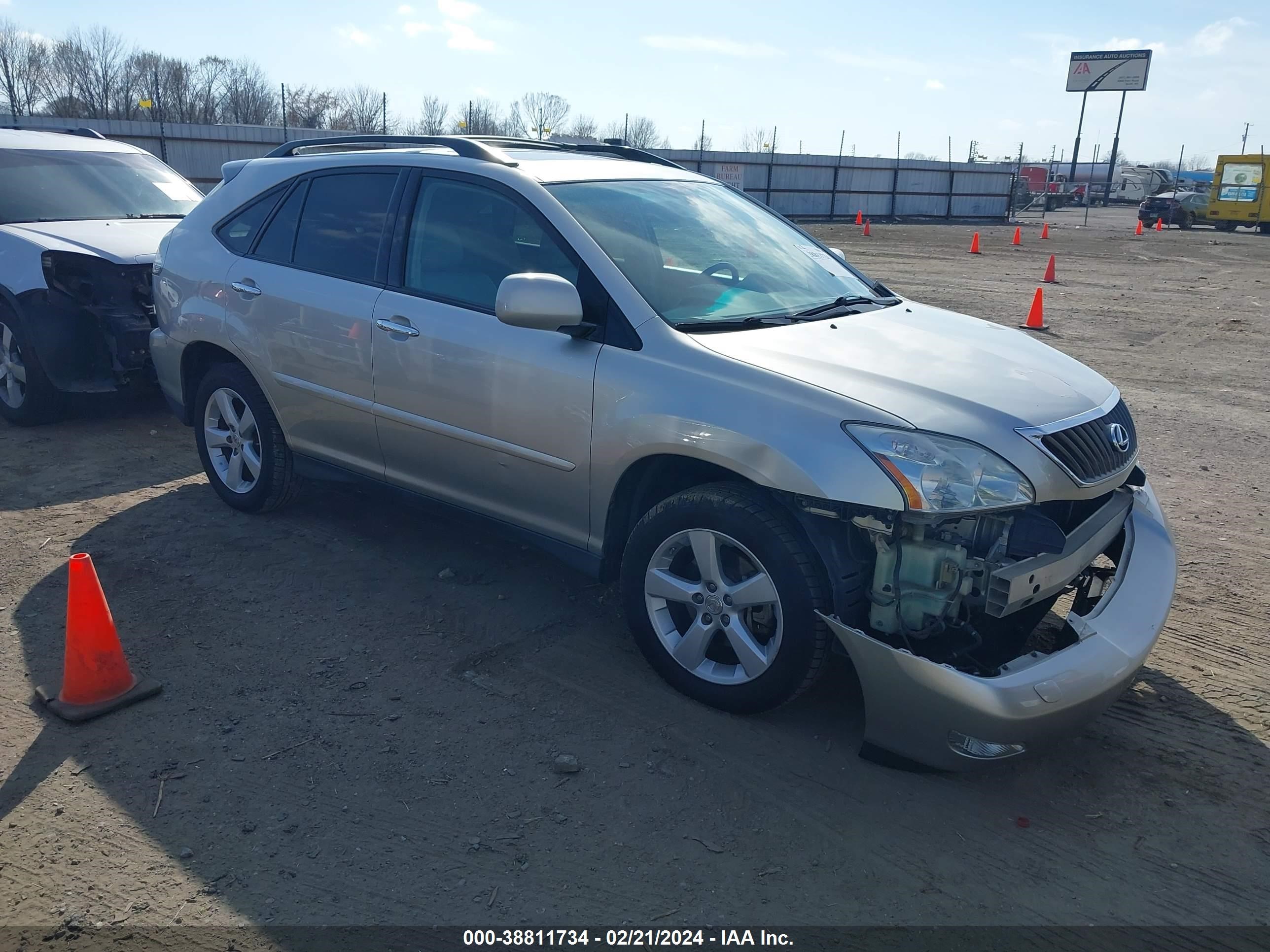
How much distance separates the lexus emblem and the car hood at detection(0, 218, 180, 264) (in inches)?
A: 243

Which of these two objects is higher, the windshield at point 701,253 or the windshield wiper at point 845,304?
the windshield at point 701,253

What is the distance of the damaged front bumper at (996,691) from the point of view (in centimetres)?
292

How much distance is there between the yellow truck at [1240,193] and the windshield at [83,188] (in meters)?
38.9

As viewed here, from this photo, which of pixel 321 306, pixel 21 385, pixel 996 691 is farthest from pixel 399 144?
pixel 21 385

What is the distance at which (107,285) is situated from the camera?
686 cm

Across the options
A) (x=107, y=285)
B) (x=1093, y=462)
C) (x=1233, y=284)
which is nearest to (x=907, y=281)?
(x=1233, y=284)

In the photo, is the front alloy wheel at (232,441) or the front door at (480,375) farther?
the front alloy wheel at (232,441)

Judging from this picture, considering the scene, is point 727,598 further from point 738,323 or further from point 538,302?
point 538,302

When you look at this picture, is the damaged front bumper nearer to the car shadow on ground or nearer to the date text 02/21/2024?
the car shadow on ground

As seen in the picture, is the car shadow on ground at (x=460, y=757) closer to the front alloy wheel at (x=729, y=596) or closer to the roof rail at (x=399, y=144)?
the front alloy wheel at (x=729, y=596)

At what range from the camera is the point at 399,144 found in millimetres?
4957

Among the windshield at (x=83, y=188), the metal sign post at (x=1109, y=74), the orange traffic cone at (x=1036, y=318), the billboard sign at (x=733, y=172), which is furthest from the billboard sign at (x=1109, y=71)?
the windshield at (x=83, y=188)

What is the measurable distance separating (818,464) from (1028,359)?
4.27 feet

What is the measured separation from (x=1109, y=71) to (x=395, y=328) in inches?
2761
